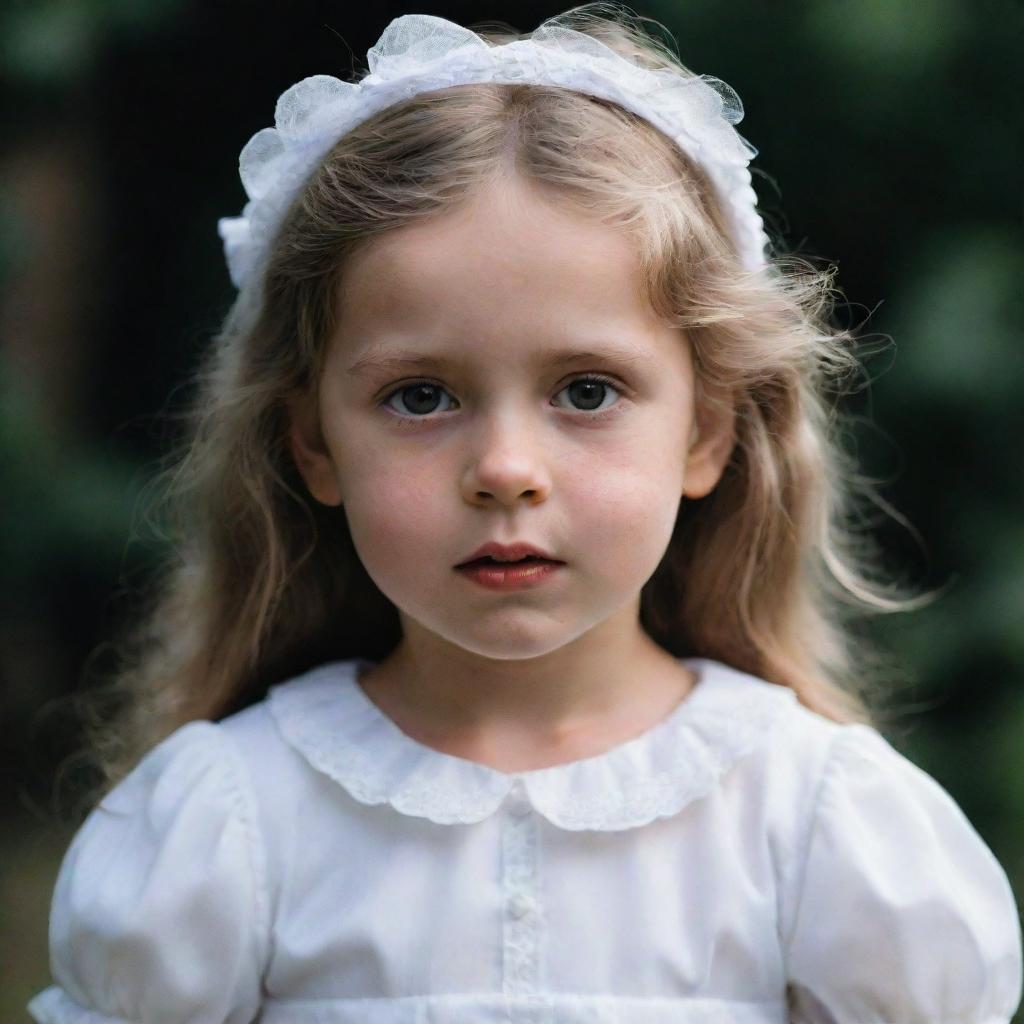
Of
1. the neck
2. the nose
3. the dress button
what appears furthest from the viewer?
the neck

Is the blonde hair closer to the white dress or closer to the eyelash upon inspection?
the eyelash

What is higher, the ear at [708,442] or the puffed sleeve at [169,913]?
the ear at [708,442]

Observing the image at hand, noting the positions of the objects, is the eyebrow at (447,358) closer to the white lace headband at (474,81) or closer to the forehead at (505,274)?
the forehead at (505,274)

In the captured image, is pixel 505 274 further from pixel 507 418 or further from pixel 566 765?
pixel 566 765

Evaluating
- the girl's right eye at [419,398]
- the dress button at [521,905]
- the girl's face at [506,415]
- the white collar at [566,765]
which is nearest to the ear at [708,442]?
the girl's face at [506,415]

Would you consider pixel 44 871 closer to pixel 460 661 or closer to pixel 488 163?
pixel 460 661

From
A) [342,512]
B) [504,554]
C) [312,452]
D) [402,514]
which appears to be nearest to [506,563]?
[504,554]

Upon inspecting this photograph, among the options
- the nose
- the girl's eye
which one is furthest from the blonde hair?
the nose

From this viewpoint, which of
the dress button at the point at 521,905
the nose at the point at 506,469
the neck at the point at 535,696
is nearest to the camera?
the nose at the point at 506,469

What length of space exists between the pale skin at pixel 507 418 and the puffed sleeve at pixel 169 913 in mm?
312

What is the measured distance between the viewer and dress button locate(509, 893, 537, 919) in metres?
1.68

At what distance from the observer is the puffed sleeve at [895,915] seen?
1.65 metres

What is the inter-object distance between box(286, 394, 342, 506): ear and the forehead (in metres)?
0.25

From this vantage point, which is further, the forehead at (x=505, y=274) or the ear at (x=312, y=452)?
the ear at (x=312, y=452)
